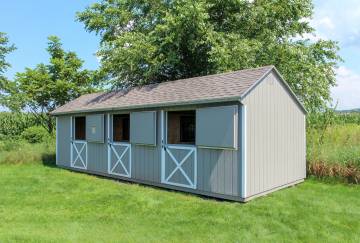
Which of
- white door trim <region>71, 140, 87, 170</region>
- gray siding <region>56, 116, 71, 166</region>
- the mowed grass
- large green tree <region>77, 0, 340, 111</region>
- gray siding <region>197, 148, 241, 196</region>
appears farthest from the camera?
large green tree <region>77, 0, 340, 111</region>

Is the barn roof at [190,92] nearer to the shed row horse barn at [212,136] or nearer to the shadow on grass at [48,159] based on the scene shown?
the shed row horse barn at [212,136]

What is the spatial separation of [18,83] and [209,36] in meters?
13.5

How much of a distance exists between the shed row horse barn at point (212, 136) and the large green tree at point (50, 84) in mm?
11111

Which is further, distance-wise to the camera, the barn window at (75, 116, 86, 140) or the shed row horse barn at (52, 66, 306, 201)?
the barn window at (75, 116, 86, 140)

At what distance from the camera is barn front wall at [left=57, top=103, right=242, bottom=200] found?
7492mm

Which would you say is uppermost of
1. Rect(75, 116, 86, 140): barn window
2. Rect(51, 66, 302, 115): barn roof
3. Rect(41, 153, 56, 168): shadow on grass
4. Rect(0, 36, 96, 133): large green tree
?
Rect(0, 36, 96, 133): large green tree

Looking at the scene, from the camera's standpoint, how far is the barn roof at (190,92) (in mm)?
7773

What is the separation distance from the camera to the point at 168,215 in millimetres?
6641

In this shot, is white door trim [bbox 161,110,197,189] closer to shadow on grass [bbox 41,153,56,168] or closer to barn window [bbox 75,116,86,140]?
barn window [bbox 75,116,86,140]

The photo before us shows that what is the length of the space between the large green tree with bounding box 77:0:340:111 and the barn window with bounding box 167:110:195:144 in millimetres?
→ 4135

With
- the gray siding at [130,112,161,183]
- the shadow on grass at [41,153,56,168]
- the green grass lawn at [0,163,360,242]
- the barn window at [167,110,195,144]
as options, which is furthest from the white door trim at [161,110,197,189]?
the shadow on grass at [41,153,56,168]

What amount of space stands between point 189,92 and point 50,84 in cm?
1552

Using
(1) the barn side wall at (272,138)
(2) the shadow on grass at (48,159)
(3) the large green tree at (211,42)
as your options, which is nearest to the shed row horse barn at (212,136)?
(1) the barn side wall at (272,138)

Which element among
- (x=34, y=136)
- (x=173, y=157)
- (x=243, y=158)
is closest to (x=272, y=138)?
(x=243, y=158)
